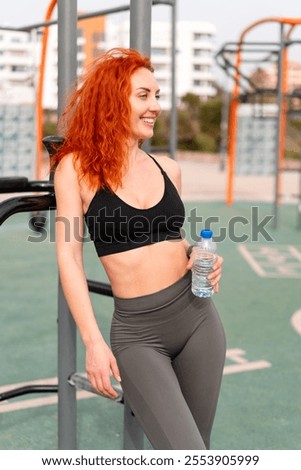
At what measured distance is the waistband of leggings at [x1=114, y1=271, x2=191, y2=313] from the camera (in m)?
1.83

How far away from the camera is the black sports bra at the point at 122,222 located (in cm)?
180

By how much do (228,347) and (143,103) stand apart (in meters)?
2.65

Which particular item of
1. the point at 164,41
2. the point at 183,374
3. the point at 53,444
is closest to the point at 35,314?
the point at 53,444

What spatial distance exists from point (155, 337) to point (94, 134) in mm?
601

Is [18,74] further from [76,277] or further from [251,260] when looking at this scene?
[76,277]

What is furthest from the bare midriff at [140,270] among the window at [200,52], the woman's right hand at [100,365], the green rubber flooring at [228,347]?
the window at [200,52]

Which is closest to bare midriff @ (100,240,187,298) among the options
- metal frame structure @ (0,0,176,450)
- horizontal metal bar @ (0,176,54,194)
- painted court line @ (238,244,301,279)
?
metal frame structure @ (0,0,176,450)

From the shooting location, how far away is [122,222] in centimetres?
180

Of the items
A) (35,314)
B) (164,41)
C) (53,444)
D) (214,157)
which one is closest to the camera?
(53,444)

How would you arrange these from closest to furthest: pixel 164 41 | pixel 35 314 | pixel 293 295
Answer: pixel 35 314 < pixel 293 295 < pixel 164 41

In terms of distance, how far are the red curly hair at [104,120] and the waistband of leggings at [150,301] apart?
0.32 m

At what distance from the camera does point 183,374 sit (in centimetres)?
195
